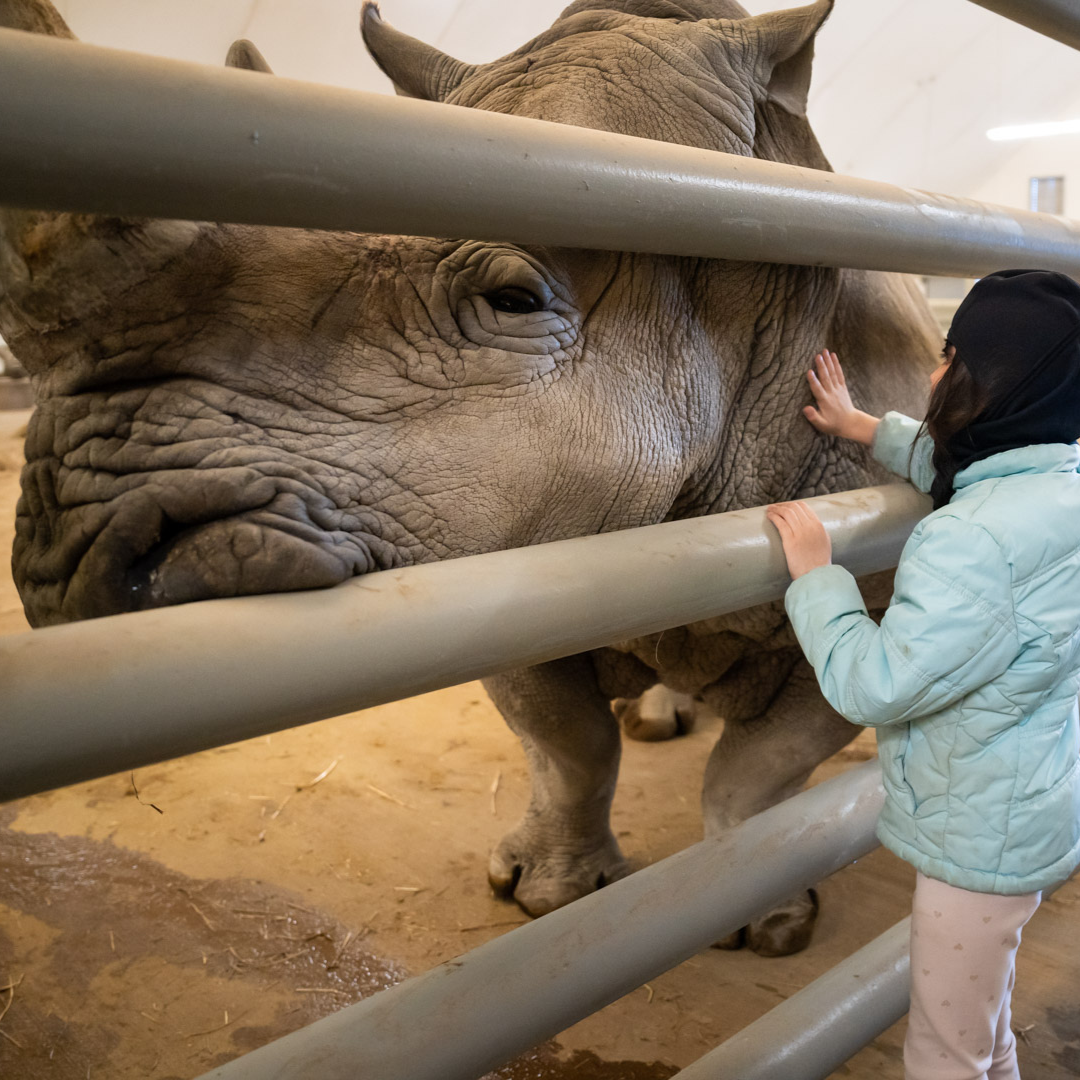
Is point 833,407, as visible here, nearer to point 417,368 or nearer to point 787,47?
point 787,47

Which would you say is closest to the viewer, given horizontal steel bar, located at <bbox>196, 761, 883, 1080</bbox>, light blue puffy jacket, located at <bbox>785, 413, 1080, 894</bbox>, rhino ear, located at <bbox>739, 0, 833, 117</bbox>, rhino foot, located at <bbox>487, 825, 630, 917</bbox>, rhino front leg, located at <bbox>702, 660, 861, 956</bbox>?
horizontal steel bar, located at <bbox>196, 761, 883, 1080</bbox>

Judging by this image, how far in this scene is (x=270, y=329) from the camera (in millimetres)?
1306

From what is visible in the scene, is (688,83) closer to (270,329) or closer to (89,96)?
(270,329)

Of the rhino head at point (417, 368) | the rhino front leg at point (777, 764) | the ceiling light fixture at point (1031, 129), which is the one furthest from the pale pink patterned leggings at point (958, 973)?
the ceiling light fixture at point (1031, 129)

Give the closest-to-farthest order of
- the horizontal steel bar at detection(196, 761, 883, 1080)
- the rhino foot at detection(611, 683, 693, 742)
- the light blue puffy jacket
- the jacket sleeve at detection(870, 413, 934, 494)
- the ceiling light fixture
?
1. the horizontal steel bar at detection(196, 761, 883, 1080)
2. the light blue puffy jacket
3. the jacket sleeve at detection(870, 413, 934, 494)
4. the rhino foot at detection(611, 683, 693, 742)
5. the ceiling light fixture

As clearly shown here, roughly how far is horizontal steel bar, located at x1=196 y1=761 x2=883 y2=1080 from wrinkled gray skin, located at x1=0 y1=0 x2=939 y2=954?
21.3 inches

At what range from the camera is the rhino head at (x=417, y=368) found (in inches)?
43.6

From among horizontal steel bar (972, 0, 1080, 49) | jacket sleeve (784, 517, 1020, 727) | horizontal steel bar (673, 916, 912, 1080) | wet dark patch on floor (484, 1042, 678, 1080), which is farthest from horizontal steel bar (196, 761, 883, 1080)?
horizontal steel bar (972, 0, 1080, 49)

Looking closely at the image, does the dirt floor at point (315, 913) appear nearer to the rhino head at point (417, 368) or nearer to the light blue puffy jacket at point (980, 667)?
the light blue puffy jacket at point (980, 667)

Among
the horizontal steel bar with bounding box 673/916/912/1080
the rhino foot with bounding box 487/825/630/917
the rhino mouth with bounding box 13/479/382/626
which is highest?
the rhino mouth with bounding box 13/479/382/626

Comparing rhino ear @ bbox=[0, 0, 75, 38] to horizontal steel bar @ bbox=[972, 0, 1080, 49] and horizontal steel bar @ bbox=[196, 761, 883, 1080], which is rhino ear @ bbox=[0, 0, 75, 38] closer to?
horizontal steel bar @ bbox=[196, 761, 883, 1080]

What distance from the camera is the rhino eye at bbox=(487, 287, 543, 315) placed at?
1529 mm

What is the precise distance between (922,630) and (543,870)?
5.53ft

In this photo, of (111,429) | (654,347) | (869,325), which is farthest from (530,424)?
(869,325)
